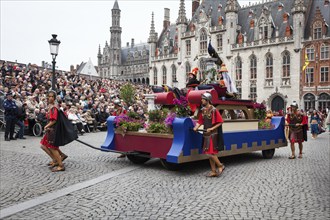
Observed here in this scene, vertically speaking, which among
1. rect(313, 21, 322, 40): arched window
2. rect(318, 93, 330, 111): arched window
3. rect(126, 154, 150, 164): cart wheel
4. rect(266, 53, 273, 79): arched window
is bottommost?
rect(126, 154, 150, 164): cart wheel

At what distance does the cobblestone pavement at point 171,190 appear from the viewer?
5258 millimetres

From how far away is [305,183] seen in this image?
24.2 ft

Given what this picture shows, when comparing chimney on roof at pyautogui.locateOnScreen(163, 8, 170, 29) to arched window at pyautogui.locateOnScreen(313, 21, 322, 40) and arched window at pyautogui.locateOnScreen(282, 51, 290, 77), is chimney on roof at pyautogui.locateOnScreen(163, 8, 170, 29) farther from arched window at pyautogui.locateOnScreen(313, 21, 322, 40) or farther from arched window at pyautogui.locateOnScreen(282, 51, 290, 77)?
arched window at pyautogui.locateOnScreen(313, 21, 322, 40)

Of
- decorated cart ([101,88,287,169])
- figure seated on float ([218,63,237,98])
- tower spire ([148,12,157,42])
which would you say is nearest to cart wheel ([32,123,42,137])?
decorated cart ([101,88,287,169])

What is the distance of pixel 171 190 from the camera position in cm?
660

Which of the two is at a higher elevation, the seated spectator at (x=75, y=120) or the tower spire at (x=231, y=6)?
the tower spire at (x=231, y=6)

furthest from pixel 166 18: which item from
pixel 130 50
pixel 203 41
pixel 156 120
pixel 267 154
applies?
pixel 156 120

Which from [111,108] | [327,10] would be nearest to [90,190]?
[111,108]

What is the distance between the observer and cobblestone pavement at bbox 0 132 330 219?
5.26 m

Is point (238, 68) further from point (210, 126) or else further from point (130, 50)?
point (130, 50)

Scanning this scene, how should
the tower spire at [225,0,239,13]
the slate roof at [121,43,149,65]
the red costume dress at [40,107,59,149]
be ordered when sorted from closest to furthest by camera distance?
the red costume dress at [40,107,59,149] < the tower spire at [225,0,239,13] < the slate roof at [121,43,149,65]

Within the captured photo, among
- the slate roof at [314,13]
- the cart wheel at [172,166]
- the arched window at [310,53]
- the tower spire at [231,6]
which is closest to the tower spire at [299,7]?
the slate roof at [314,13]

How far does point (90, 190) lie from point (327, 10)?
132ft

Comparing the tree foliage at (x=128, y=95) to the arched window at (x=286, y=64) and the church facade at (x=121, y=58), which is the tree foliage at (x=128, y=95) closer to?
the arched window at (x=286, y=64)
